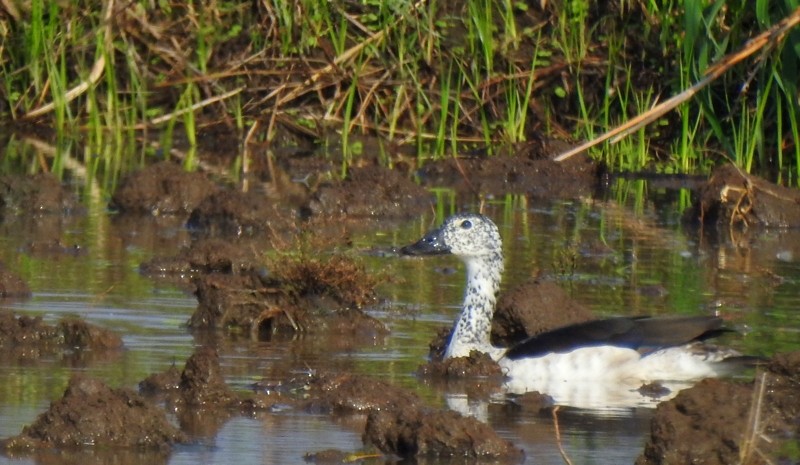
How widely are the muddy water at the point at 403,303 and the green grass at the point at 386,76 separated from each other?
90.3 inches

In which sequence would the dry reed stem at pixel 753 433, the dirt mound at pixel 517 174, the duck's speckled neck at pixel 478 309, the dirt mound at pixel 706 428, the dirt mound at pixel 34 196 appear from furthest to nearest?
the dirt mound at pixel 517 174
the dirt mound at pixel 34 196
the duck's speckled neck at pixel 478 309
the dirt mound at pixel 706 428
the dry reed stem at pixel 753 433

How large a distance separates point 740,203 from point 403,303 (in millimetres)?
4413

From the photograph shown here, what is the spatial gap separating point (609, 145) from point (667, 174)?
0.66 m

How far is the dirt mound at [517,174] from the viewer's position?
51.4 ft

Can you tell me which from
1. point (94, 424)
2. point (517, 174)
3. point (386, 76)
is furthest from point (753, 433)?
point (386, 76)

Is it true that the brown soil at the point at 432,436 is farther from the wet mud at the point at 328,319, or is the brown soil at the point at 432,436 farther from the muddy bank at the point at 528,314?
the muddy bank at the point at 528,314

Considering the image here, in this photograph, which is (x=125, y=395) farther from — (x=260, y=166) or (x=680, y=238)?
(x=260, y=166)

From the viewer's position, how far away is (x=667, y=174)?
1638cm

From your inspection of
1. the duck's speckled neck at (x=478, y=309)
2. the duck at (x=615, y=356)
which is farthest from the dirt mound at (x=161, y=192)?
the duck at (x=615, y=356)

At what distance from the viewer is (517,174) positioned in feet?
52.3

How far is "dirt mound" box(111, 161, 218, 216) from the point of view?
1344cm

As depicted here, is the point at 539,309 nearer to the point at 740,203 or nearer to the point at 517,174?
the point at 740,203

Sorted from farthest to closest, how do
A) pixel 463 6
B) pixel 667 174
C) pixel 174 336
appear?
1. pixel 463 6
2. pixel 667 174
3. pixel 174 336

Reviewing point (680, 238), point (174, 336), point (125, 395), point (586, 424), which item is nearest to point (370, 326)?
point (174, 336)
